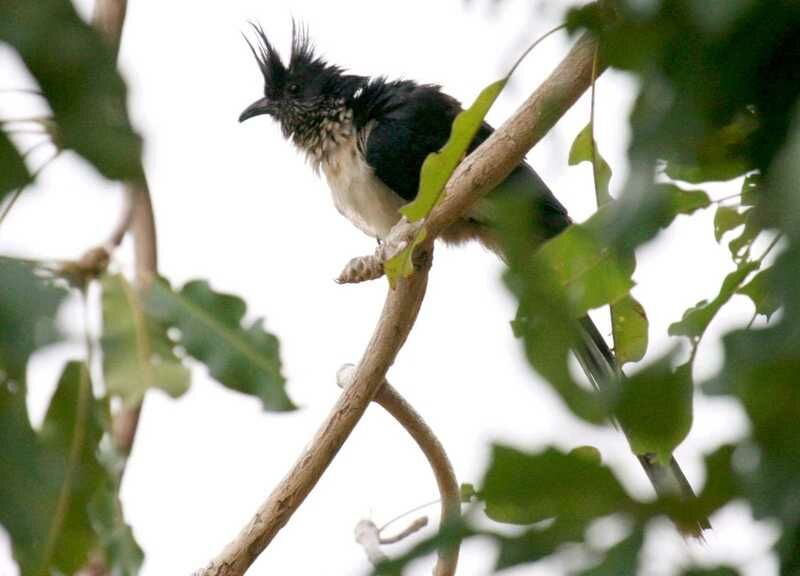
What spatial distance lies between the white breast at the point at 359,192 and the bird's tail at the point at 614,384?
2.82 ft

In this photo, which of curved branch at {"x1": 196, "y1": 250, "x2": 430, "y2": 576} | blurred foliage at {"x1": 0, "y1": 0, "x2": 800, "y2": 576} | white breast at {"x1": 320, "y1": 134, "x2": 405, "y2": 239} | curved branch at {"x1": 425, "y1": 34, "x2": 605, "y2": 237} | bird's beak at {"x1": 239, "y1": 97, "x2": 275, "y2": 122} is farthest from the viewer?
bird's beak at {"x1": 239, "y1": 97, "x2": 275, "y2": 122}

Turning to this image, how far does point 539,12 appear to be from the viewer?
0.66m

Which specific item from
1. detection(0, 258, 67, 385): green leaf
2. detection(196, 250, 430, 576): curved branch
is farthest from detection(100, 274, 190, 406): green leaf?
detection(196, 250, 430, 576): curved branch

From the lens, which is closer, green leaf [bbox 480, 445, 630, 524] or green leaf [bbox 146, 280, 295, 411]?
green leaf [bbox 480, 445, 630, 524]

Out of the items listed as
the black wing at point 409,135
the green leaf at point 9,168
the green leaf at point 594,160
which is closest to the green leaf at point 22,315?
the green leaf at point 9,168

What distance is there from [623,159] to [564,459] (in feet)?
0.49

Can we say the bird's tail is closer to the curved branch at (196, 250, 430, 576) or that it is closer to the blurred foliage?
the blurred foliage

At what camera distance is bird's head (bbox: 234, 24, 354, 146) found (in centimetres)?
418

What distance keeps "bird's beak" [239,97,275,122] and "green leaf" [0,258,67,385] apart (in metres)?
3.67

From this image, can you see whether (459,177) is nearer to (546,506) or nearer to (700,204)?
(700,204)

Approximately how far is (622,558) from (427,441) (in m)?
2.56

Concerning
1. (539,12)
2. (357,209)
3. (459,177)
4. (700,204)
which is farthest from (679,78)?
(357,209)

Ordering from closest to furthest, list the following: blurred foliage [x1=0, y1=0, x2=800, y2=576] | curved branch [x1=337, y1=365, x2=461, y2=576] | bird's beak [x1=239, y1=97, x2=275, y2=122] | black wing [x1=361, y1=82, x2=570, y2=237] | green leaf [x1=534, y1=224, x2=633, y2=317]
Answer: blurred foliage [x1=0, y1=0, x2=800, y2=576] < green leaf [x1=534, y1=224, x2=633, y2=317] < curved branch [x1=337, y1=365, x2=461, y2=576] < black wing [x1=361, y1=82, x2=570, y2=237] < bird's beak [x1=239, y1=97, x2=275, y2=122]

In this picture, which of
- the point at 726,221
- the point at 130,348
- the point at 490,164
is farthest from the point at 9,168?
the point at 490,164
